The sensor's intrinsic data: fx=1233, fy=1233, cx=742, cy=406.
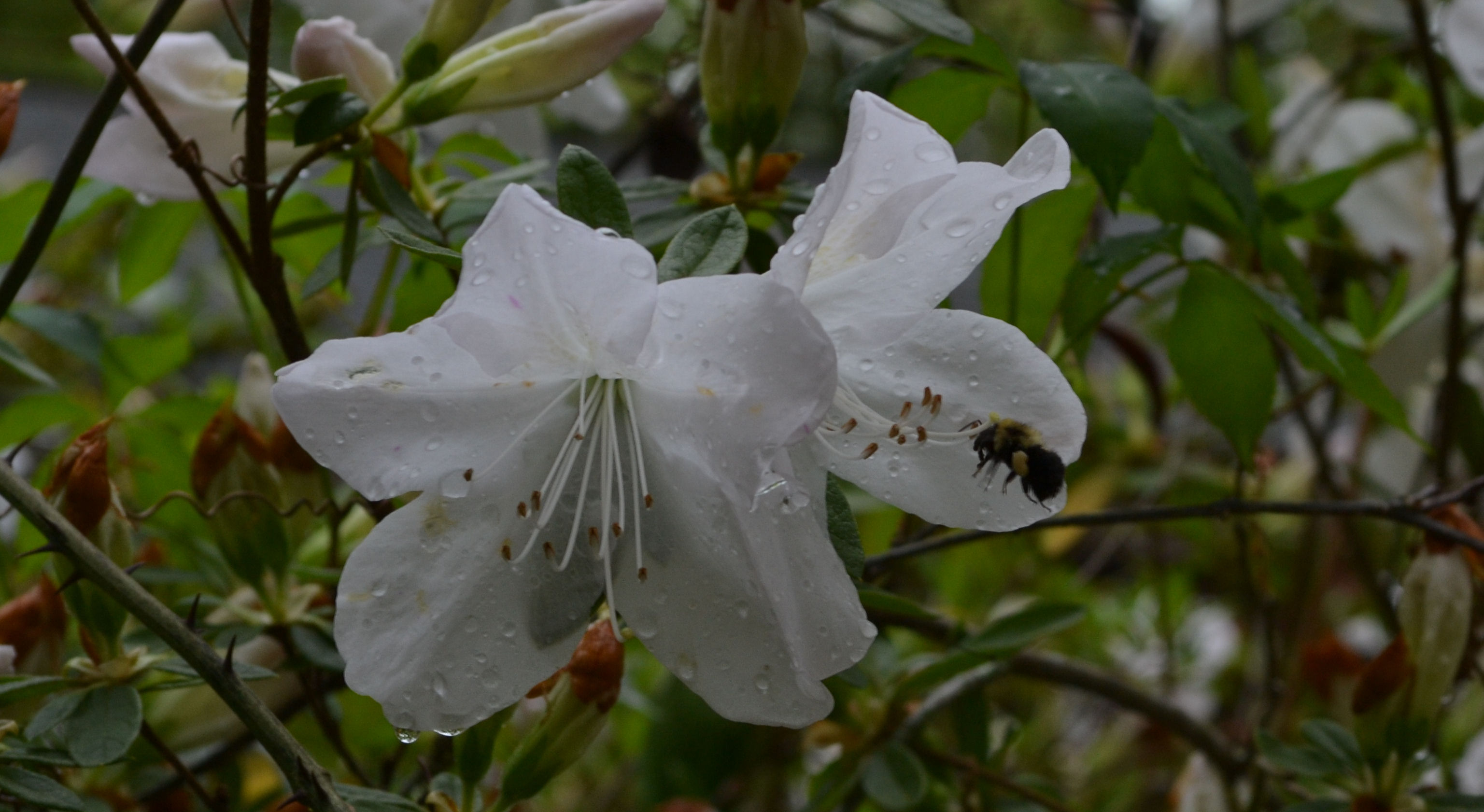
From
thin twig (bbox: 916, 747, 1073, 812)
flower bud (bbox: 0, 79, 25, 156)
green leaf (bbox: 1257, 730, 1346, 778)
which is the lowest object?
thin twig (bbox: 916, 747, 1073, 812)

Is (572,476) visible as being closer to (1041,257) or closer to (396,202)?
(396,202)

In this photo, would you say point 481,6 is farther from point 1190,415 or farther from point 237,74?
point 1190,415

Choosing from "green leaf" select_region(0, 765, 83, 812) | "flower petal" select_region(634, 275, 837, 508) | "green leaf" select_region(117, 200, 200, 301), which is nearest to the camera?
"flower petal" select_region(634, 275, 837, 508)

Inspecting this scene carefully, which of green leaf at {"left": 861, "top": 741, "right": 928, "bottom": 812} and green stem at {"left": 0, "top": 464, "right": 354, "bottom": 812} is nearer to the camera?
green stem at {"left": 0, "top": 464, "right": 354, "bottom": 812}

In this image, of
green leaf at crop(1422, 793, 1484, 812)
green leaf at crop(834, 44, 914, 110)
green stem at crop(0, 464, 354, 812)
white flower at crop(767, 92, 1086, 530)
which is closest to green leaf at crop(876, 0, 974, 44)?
green leaf at crop(834, 44, 914, 110)

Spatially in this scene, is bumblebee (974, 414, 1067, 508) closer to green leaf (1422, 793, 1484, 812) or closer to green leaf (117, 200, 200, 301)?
green leaf (1422, 793, 1484, 812)

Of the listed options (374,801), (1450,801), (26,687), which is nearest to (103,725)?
(26,687)
